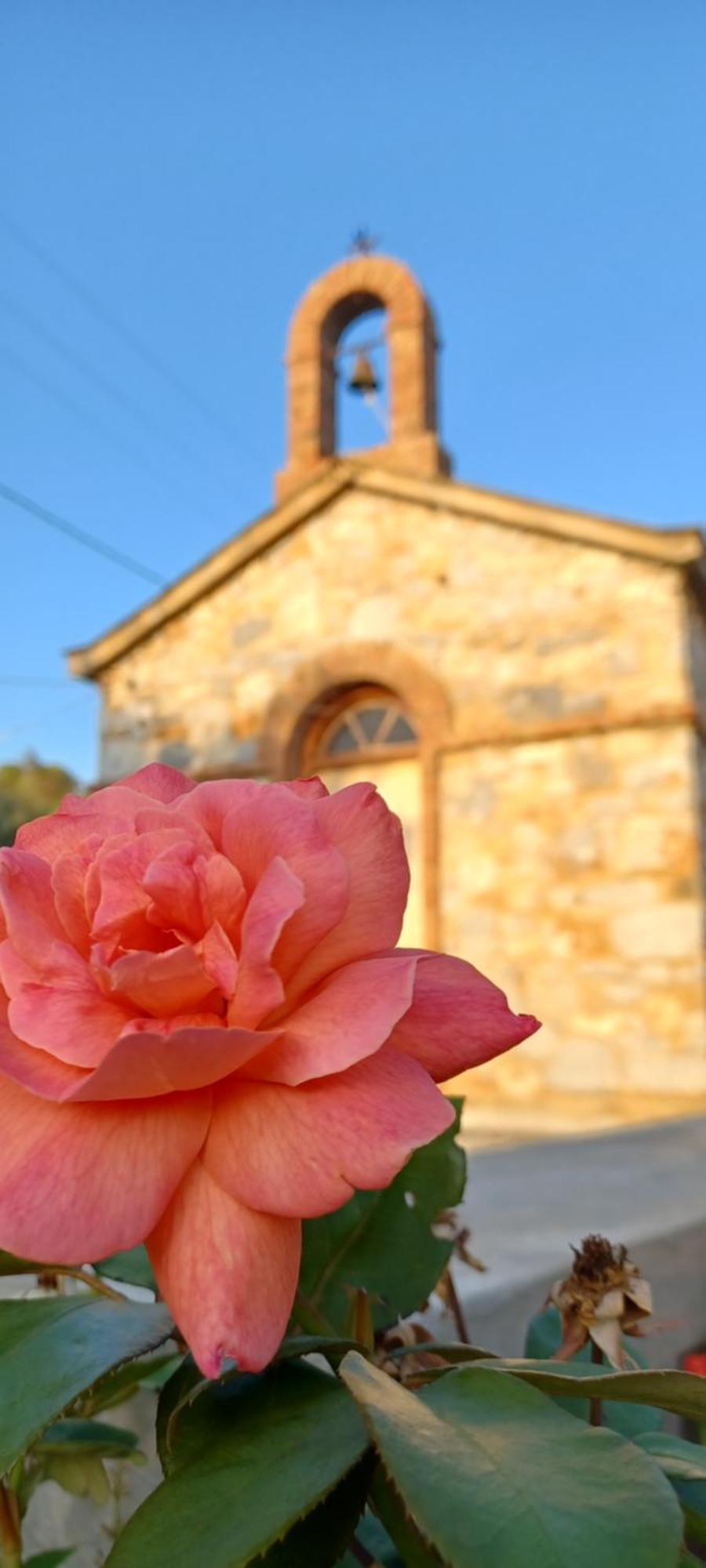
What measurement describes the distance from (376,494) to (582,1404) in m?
8.44

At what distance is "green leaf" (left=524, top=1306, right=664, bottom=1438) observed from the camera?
18.4 inches

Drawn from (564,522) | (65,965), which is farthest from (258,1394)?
(564,522)

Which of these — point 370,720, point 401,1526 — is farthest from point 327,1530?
point 370,720

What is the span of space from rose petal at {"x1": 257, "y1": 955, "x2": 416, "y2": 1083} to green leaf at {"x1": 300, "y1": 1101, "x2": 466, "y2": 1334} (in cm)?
16

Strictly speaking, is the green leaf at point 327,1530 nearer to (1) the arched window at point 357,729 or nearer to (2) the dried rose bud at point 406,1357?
(2) the dried rose bud at point 406,1357

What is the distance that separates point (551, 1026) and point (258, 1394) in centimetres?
681

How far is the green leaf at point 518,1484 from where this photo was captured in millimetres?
275

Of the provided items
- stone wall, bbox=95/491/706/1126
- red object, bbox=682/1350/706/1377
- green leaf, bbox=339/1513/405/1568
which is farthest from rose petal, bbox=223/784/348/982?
stone wall, bbox=95/491/706/1126

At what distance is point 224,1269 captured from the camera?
0.33 metres

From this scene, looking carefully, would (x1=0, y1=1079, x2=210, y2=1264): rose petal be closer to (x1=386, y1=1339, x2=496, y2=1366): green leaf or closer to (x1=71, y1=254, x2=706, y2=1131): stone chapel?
(x1=386, y1=1339, x2=496, y2=1366): green leaf

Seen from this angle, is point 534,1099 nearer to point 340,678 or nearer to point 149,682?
point 340,678

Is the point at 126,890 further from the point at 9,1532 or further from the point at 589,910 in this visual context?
the point at 589,910

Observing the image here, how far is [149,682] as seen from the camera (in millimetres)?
9062

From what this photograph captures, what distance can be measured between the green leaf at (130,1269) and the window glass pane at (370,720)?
304 inches
